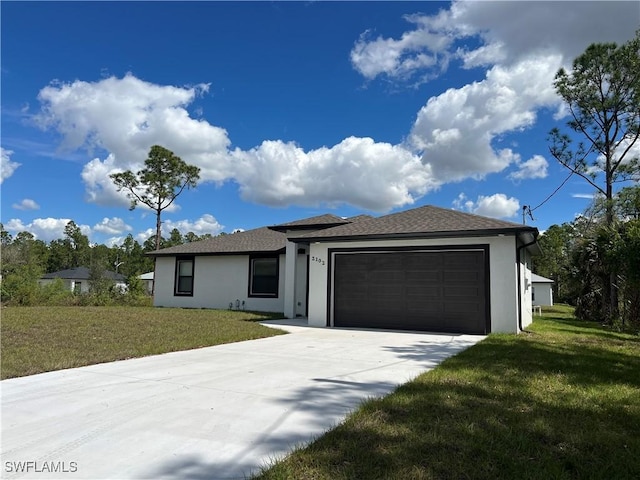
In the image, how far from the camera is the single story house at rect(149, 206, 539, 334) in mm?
10898

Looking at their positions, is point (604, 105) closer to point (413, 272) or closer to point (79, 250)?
point (413, 272)

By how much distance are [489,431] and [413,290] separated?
27.2 feet

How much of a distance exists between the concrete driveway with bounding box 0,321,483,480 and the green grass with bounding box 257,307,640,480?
0.39m

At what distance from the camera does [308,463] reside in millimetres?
Answer: 2996

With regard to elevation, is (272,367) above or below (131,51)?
below

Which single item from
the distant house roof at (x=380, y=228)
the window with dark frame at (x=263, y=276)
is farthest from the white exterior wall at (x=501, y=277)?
the window with dark frame at (x=263, y=276)

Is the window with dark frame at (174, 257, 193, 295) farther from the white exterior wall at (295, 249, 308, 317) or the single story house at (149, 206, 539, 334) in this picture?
the white exterior wall at (295, 249, 308, 317)

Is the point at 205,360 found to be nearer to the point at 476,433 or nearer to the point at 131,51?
the point at 476,433

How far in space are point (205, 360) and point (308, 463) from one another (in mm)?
4354

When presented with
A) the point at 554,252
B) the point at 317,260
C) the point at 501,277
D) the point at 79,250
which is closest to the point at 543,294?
the point at 554,252

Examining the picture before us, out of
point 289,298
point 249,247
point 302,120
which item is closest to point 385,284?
point 289,298

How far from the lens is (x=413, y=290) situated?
11828 millimetres

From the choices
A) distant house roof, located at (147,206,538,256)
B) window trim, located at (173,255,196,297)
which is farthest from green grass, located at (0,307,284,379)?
window trim, located at (173,255,196,297)

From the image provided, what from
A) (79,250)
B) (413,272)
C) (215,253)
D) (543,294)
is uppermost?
(79,250)
